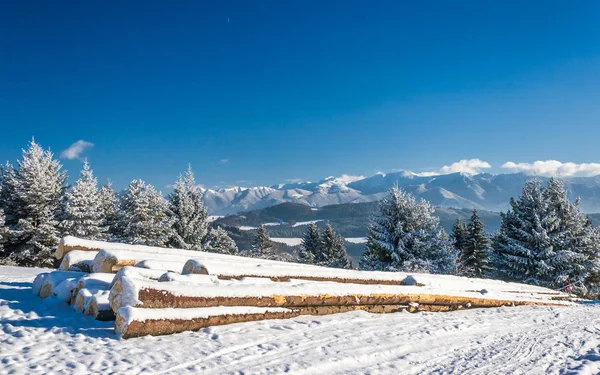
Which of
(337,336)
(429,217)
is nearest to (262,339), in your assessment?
(337,336)

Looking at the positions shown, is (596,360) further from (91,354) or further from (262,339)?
(91,354)

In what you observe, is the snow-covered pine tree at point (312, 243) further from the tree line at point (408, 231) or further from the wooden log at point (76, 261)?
the wooden log at point (76, 261)

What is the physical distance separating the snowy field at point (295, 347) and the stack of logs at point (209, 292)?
21 centimetres

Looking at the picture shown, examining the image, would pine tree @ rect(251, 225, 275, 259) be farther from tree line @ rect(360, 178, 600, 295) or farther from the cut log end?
the cut log end

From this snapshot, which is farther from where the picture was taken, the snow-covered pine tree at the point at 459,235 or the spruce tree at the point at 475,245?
the snow-covered pine tree at the point at 459,235

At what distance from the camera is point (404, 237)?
24594 mm

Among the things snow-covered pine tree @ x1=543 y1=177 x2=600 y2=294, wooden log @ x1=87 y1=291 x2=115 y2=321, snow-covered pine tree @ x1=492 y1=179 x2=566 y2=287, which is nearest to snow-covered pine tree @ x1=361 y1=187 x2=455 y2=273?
snow-covered pine tree @ x1=492 y1=179 x2=566 y2=287

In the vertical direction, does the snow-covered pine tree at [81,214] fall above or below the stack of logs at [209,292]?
above

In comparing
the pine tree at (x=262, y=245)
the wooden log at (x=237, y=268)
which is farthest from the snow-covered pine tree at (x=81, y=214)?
the pine tree at (x=262, y=245)

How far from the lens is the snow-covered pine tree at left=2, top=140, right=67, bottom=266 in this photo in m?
23.7

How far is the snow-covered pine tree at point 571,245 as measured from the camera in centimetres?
2255

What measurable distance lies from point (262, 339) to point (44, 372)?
278 cm

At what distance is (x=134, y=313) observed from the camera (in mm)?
4973

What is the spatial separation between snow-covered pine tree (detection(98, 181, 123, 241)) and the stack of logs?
25.6m
